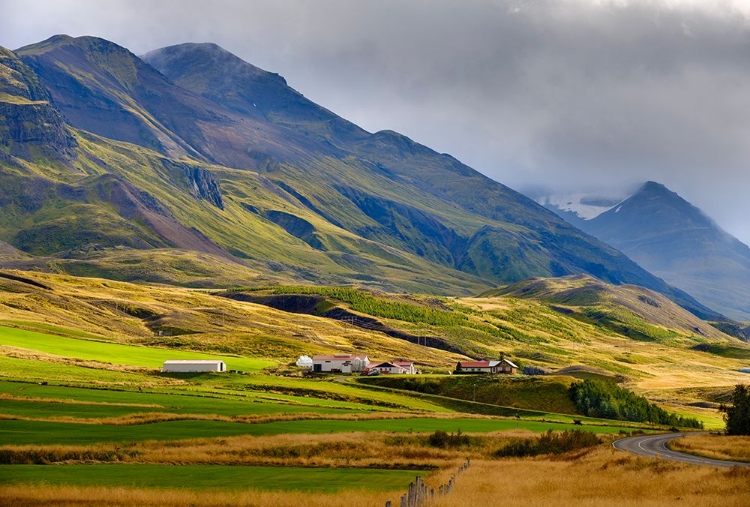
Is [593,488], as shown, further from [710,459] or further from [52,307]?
[52,307]

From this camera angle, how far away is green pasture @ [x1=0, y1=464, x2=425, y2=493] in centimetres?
3841

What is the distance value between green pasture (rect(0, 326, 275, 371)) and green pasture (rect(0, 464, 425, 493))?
3203 inches

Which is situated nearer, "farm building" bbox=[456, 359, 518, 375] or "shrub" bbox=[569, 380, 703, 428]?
"shrub" bbox=[569, 380, 703, 428]

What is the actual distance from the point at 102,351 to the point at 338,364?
45.2 m

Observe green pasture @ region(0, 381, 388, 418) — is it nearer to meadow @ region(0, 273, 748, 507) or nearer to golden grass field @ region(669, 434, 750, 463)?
meadow @ region(0, 273, 748, 507)

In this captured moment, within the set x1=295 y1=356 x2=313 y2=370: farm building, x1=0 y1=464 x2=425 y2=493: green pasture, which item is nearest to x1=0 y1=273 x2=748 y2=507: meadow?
x1=0 y1=464 x2=425 y2=493: green pasture

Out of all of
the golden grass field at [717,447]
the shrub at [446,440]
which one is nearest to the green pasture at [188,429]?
the shrub at [446,440]

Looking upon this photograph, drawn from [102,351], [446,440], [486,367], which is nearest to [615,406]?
[486,367]

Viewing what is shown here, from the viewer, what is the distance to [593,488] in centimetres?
3953

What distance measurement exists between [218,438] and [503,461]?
20.6 m

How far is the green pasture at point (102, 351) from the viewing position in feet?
415

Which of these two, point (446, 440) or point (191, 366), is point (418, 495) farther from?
point (191, 366)

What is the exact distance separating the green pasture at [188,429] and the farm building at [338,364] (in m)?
67.2

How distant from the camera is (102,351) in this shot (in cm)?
13500
